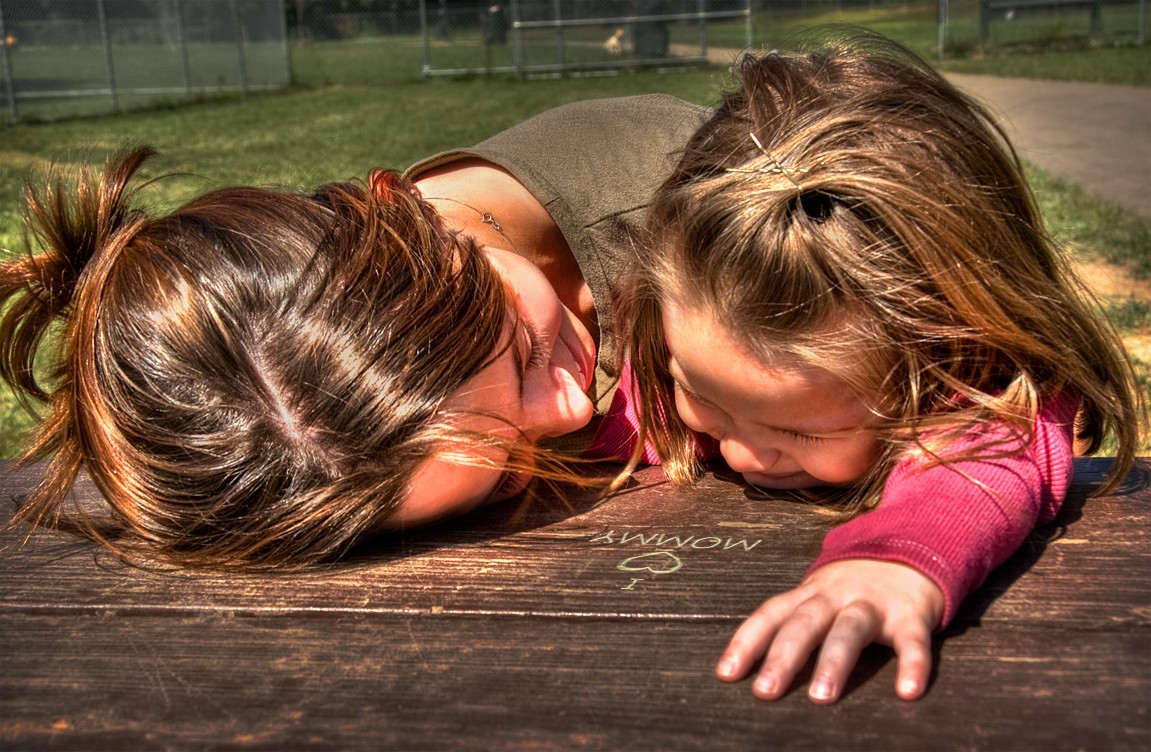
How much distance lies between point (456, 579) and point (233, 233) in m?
0.53

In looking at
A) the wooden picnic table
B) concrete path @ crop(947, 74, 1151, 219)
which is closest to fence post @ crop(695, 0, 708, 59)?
concrete path @ crop(947, 74, 1151, 219)

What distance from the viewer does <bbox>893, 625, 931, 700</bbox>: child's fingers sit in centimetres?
107

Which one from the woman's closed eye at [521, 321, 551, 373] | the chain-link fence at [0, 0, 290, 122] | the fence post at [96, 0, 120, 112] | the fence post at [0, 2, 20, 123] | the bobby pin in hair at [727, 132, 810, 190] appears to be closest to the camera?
the bobby pin in hair at [727, 132, 810, 190]

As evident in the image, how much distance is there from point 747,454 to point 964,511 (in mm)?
373

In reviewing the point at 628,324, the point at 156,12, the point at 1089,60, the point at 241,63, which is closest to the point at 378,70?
the point at 241,63

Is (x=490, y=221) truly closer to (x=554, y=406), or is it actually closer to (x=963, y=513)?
(x=554, y=406)

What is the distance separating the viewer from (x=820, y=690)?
3.49 ft

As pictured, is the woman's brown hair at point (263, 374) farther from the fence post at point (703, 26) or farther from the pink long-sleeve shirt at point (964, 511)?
the fence post at point (703, 26)

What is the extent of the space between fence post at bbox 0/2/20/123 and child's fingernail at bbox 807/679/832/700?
1297 centimetres

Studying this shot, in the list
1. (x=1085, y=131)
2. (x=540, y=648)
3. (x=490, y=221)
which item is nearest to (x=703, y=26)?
(x=1085, y=131)

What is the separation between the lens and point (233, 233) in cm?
152

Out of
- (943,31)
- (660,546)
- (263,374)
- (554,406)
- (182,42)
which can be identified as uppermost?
(182,42)

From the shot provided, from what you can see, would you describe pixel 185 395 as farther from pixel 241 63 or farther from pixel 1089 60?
pixel 241 63

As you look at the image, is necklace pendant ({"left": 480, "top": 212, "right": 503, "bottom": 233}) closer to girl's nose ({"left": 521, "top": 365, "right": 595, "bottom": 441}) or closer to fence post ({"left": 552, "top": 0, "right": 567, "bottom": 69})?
girl's nose ({"left": 521, "top": 365, "right": 595, "bottom": 441})
